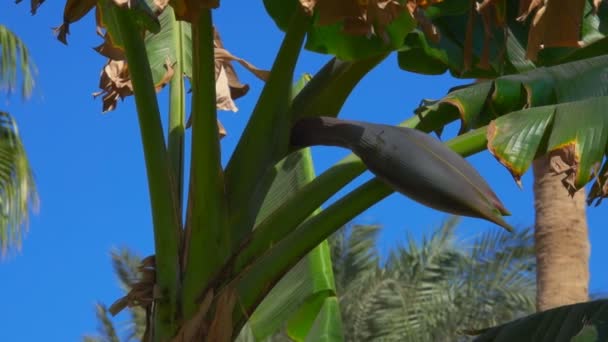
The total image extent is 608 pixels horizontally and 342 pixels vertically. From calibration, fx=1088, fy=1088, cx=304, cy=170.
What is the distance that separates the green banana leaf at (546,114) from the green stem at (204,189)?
0.73 metres

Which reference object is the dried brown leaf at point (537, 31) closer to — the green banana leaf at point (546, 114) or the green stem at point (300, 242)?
the green banana leaf at point (546, 114)

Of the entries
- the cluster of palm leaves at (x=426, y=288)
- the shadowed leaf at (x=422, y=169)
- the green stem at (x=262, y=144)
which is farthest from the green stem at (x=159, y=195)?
the cluster of palm leaves at (x=426, y=288)

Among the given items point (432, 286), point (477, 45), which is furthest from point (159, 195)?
point (432, 286)

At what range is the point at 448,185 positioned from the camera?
9.68ft

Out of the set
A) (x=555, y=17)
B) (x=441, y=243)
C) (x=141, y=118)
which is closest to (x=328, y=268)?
(x=141, y=118)

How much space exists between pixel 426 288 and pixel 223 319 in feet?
27.8

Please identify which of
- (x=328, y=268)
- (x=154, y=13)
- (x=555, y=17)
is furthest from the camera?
(x=328, y=268)

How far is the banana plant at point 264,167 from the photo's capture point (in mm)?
3039

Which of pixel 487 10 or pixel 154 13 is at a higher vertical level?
pixel 154 13

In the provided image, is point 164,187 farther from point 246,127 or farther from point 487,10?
point 487,10

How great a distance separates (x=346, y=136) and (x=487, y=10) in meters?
0.59

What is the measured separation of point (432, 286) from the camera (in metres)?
11.4

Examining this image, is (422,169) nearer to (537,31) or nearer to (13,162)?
(537,31)

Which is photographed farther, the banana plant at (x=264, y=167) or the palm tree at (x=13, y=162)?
the palm tree at (x=13, y=162)
